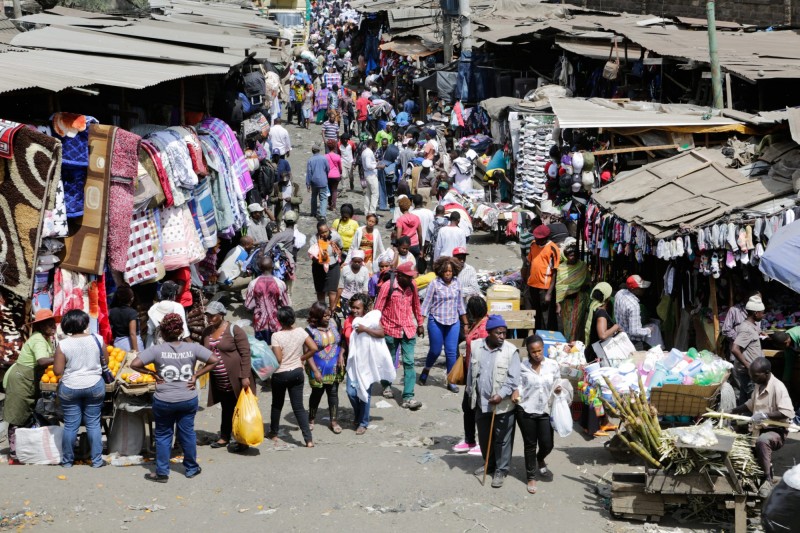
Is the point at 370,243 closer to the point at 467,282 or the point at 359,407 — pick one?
the point at 467,282

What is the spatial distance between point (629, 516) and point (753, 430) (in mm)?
1222

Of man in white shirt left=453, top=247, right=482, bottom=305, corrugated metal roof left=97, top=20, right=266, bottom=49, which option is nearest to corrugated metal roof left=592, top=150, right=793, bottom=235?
man in white shirt left=453, top=247, right=482, bottom=305

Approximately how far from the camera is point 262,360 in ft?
33.7

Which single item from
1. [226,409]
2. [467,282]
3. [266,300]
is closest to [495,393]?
[226,409]

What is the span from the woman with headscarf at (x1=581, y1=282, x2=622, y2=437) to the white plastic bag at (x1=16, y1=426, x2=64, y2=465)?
16.3 ft

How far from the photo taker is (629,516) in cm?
858

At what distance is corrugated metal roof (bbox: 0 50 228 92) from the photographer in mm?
10633

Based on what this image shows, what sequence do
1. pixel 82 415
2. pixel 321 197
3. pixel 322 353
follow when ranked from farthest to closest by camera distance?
1. pixel 321 197
2. pixel 322 353
3. pixel 82 415

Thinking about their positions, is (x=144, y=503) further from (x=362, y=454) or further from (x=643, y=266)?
(x=643, y=266)


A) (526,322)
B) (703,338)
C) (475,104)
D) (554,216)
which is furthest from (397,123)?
(703,338)

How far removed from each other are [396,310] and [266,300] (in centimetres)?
154

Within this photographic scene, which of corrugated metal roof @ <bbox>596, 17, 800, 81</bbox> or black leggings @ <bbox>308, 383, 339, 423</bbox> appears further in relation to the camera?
corrugated metal roof @ <bbox>596, 17, 800, 81</bbox>

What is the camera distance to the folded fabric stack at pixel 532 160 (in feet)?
59.8

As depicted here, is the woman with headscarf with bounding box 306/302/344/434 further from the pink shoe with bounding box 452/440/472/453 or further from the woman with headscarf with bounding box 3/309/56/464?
the woman with headscarf with bounding box 3/309/56/464
